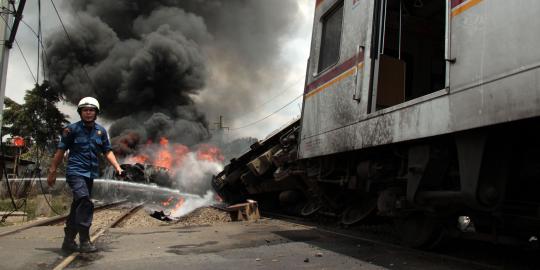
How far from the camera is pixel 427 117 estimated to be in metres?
3.37

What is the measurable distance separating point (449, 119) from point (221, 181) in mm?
8596

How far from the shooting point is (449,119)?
3139 millimetres

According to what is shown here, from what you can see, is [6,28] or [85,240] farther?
[6,28]

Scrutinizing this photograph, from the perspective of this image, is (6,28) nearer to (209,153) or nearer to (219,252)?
(219,252)

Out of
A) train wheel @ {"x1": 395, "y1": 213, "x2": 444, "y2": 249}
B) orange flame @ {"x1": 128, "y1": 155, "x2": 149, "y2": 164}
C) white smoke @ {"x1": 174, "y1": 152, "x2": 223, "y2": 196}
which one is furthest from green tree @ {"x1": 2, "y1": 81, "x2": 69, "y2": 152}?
train wheel @ {"x1": 395, "y1": 213, "x2": 444, "y2": 249}

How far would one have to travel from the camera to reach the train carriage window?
207 inches

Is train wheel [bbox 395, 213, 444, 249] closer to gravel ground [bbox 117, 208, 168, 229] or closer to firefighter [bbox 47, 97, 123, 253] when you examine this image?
firefighter [bbox 47, 97, 123, 253]

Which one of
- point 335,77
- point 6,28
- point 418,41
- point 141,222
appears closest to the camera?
point 335,77

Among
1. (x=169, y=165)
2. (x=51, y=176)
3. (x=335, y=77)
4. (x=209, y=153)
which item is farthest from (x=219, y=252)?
(x=169, y=165)

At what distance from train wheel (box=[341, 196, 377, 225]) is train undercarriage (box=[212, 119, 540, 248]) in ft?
0.04

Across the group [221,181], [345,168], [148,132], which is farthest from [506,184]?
[148,132]

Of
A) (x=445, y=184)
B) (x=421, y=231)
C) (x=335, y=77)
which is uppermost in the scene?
(x=335, y=77)

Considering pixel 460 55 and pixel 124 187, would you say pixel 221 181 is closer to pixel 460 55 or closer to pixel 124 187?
pixel 460 55

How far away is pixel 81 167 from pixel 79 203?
362 mm
